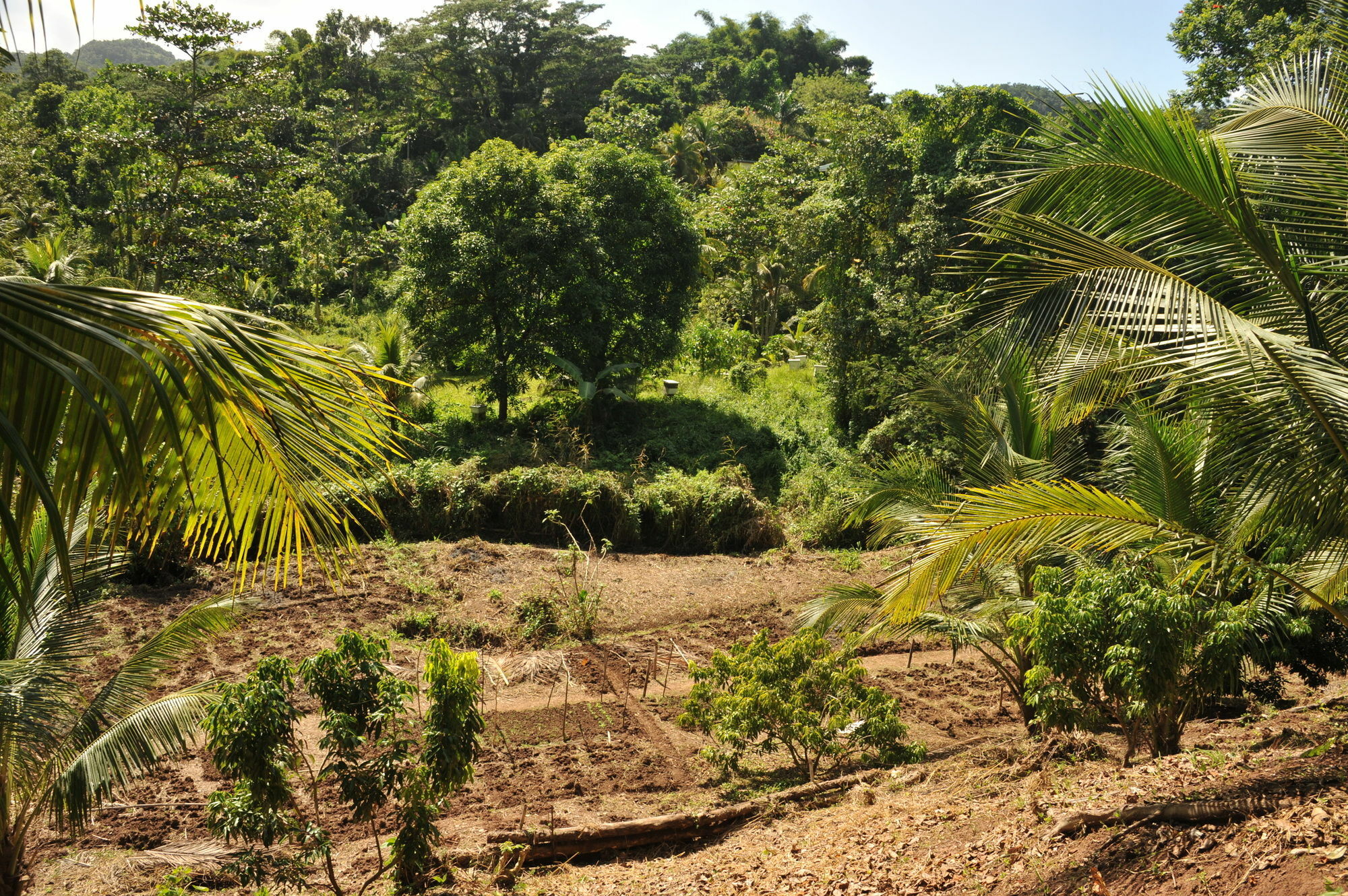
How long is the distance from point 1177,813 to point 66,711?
615 centimetres

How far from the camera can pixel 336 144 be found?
113 feet

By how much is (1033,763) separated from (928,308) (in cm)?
1186

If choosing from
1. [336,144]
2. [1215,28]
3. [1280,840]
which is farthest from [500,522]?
[336,144]

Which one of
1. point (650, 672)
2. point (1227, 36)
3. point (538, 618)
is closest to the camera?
point (650, 672)

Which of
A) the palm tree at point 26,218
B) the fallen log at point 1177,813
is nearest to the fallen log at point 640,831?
the fallen log at point 1177,813

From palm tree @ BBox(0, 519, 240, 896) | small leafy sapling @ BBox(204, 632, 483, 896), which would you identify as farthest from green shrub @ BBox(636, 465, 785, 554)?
small leafy sapling @ BBox(204, 632, 483, 896)

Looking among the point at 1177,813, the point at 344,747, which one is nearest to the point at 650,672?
the point at 344,747

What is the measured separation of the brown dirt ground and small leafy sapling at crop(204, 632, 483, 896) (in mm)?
979

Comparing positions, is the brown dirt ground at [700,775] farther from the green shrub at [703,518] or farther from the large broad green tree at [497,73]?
the large broad green tree at [497,73]

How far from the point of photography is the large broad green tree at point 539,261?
56.8 ft

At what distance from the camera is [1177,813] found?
14.0 feet

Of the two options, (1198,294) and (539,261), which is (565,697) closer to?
(1198,294)

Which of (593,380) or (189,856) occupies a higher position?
(593,380)

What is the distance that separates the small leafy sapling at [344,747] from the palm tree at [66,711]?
64 centimetres
